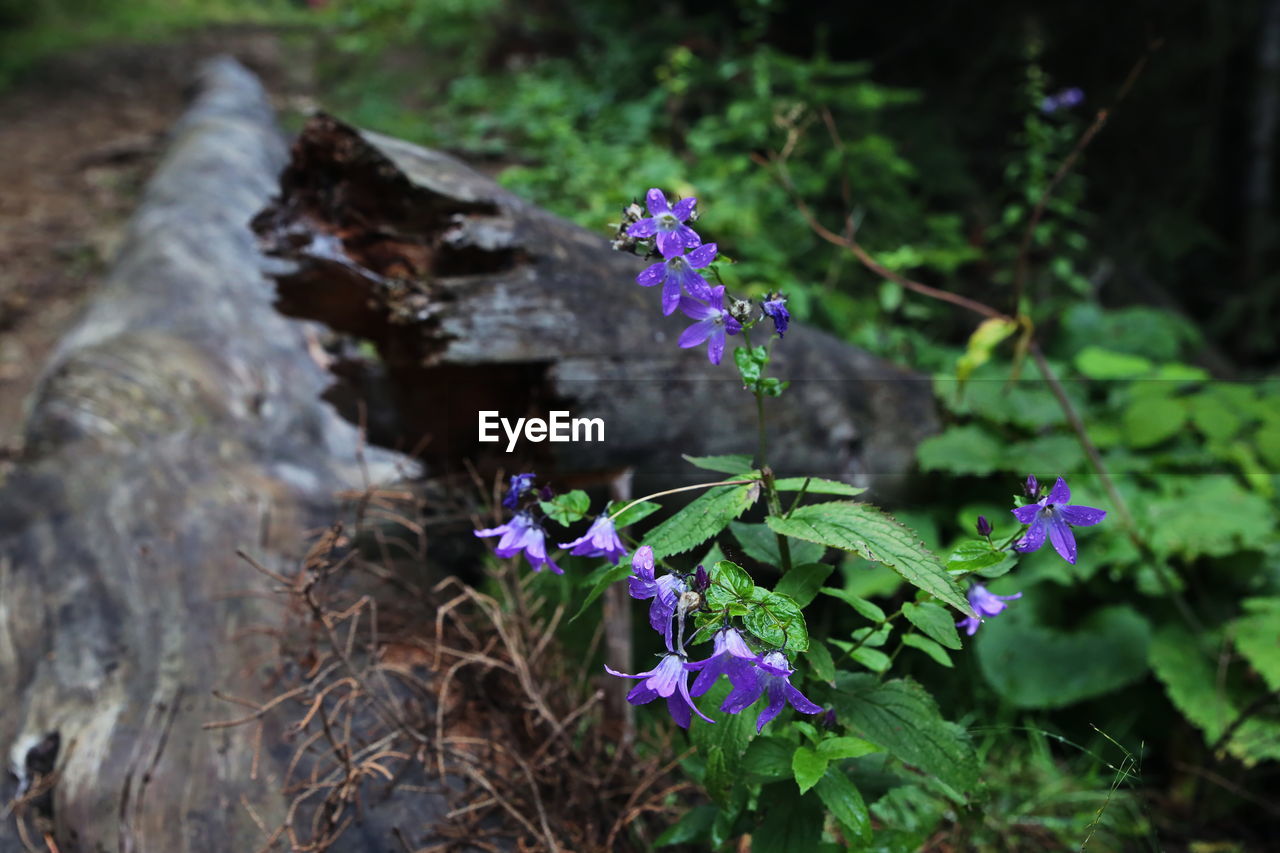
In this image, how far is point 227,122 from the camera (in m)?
5.48

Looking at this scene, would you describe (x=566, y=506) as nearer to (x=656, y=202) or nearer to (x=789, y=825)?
(x=656, y=202)

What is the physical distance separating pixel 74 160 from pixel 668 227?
7781mm

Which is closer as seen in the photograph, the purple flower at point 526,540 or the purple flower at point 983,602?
the purple flower at point 526,540

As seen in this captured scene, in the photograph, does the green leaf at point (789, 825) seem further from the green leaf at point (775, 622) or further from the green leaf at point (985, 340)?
the green leaf at point (985, 340)

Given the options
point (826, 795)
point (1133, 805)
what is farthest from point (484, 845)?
point (1133, 805)

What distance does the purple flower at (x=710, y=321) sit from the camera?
3.66 ft

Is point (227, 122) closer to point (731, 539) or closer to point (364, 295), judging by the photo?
point (364, 295)

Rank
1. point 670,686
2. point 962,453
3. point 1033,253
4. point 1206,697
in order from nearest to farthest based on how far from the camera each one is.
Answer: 1. point 670,686
2. point 1206,697
3. point 962,453
4. point 1033,253

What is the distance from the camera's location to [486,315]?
6.92 feet

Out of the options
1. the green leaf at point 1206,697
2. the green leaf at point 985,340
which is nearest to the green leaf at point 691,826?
the green leaf at point 1206,697

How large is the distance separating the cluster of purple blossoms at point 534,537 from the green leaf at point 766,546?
0.20 metres

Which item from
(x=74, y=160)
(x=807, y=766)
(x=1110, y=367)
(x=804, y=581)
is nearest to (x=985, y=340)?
(x=1110, y=367)

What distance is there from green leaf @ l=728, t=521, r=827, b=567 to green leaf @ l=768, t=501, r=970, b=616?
5.3 inches

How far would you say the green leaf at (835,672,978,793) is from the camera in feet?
3.76
